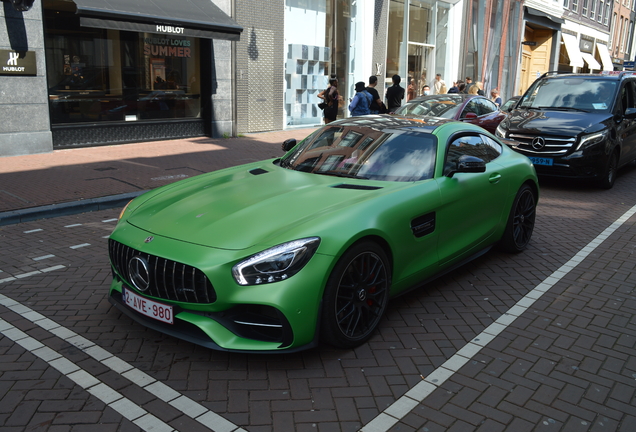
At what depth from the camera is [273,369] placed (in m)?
3.62

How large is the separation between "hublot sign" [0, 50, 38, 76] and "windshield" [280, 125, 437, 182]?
8.42 m

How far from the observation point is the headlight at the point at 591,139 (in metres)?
9.46

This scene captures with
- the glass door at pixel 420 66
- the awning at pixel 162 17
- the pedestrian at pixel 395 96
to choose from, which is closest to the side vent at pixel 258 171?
the awning at pixel 162 17

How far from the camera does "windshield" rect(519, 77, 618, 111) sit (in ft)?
34.3

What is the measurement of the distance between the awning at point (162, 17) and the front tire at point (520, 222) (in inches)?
366

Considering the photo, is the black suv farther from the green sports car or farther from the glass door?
the glass door

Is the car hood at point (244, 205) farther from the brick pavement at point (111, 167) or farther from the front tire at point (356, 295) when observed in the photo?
the brick pavement at point (111, 167)

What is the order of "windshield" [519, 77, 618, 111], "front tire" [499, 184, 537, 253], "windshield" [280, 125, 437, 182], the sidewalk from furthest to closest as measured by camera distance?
"windshield" [519, 77, 618, 111]
the sidewalk
"front tire" [499, 184, 537, 253]
"windshield" [280, 125, 437, 182]

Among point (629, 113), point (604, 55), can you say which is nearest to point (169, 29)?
point (629, 113)

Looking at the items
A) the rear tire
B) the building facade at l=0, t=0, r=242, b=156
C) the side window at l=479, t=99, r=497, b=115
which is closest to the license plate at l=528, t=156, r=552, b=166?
the rear tire

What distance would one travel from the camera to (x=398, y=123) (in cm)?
525

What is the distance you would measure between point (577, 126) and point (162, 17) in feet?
28.9

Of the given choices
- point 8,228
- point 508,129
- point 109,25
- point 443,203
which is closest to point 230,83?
point 109,25

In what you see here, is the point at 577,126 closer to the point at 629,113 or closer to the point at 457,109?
the point at 629,113
